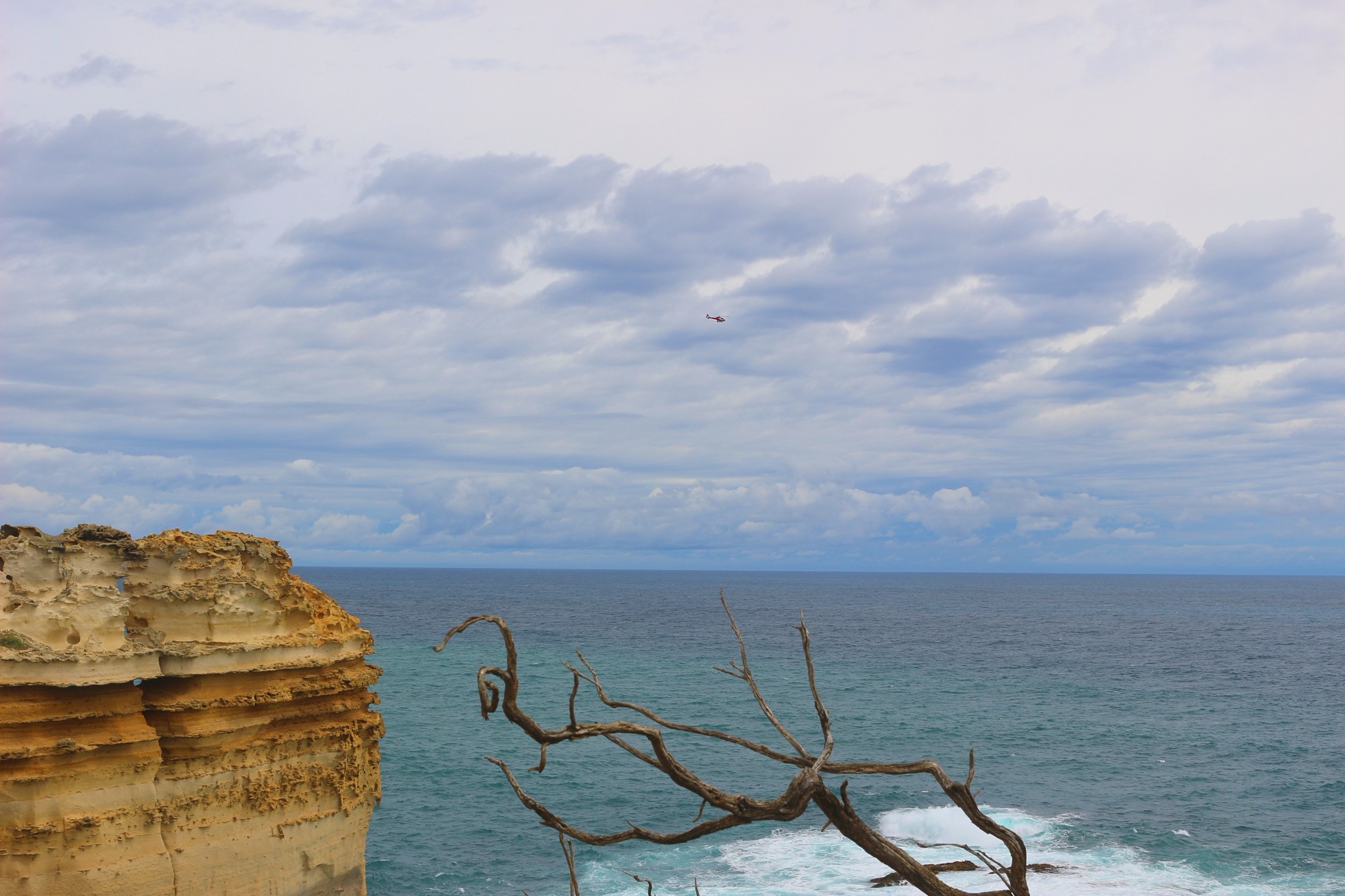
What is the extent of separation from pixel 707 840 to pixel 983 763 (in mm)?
15830

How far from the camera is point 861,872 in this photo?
28641 millimetres

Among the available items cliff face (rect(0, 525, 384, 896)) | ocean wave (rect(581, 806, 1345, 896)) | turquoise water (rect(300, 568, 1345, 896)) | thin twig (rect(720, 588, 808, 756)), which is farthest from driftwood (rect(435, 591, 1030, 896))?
turquoise water (rect(300, 568, 1345, 896))

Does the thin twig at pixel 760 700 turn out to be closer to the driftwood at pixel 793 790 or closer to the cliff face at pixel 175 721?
the driftwood at pixel 793 790

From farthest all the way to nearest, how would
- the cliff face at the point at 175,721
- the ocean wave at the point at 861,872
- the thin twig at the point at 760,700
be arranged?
the ocean wave at the point at 861,872
the cliff face at the point at 175,721
the thin twig at the point at 760,700

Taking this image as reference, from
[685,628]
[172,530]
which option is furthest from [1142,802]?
[685,628]

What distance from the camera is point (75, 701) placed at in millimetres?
13156

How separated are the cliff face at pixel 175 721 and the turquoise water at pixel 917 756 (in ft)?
44.5

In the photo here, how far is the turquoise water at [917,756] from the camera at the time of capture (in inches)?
1159

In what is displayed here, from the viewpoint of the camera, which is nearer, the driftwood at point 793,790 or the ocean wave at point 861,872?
the driftwood at point 793,790

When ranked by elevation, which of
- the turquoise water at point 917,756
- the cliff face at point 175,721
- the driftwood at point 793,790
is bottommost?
the turquoise water at point 917,756

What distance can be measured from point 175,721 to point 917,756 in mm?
34390

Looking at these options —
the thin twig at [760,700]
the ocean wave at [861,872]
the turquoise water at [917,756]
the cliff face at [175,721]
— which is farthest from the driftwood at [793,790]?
the turquoise water at [917,756]

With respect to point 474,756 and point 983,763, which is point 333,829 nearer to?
point 474,756

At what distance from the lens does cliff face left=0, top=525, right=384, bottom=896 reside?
1280 cm
